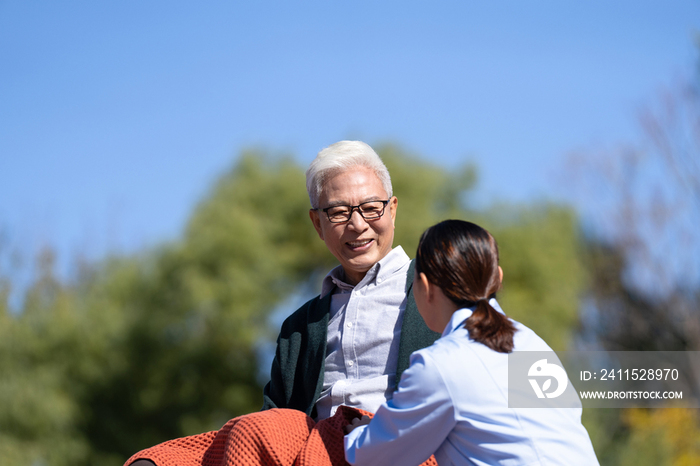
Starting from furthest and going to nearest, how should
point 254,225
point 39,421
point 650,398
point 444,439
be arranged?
point 650,398 < point 254,225 < point 39,421 < point 444,439

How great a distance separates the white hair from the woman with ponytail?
0.86 meters

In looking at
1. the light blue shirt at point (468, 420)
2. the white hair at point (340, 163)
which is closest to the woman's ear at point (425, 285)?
the light blue shirt at point (468, 420)

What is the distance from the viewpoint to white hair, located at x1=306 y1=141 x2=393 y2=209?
2.58 metres

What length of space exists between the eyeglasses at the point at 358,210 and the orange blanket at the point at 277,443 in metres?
0.79

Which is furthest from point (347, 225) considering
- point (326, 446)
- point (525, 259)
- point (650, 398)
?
point (650, 398)

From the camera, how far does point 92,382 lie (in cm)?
1191

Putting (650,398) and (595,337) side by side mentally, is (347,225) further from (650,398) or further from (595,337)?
(595,337)

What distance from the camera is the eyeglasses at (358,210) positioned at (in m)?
2.57

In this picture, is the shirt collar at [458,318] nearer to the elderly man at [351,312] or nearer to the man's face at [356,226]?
the elderly man at [351,312]

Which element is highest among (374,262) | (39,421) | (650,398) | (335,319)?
(374,262)

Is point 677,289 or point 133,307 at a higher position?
point 133,307

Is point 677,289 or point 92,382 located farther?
point 677,289

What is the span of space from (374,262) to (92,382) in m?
10.7

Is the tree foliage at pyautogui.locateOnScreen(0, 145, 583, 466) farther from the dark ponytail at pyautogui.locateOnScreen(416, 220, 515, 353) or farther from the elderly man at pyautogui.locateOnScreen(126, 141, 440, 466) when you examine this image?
the dark ponytail at pyautogui.locateOnScreen(416, 220, 515, 353)
